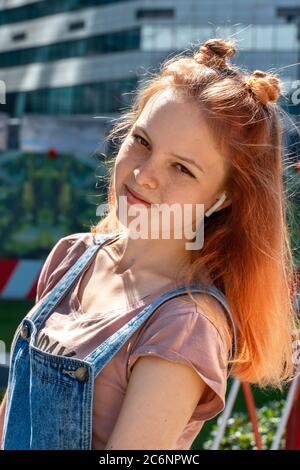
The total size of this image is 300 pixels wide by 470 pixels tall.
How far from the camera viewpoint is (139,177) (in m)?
1.62

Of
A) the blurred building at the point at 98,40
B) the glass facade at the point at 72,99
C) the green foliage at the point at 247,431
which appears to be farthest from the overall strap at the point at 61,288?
the glass facade at the point at 72,99

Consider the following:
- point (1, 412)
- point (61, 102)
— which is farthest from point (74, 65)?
point (1, 412)

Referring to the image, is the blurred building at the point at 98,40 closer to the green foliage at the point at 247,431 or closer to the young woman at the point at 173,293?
the green foliage at the point at 247,431

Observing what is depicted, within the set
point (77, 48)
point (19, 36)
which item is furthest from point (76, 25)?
point (19, 36)

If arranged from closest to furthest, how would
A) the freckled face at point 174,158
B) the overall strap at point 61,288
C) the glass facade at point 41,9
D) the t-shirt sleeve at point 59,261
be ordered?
the freckled face at point 174,158
the overall strap at point 61,288
the t-shirt sleeve at point 59,261
the glass facade at point 41,9

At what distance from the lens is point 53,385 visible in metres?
Result: 1.59

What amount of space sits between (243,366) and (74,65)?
45.5 metres

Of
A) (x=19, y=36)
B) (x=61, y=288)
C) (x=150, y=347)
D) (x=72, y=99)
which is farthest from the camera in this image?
(x=19, y=36)

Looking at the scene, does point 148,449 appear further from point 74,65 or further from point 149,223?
point 74,65

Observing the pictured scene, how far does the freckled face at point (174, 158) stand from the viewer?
63.4 inches

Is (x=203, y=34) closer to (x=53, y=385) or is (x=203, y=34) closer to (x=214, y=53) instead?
(x=214, y=53)

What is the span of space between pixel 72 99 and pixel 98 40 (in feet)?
11.0

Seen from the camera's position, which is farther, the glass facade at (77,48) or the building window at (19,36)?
the building window at (19,36)
